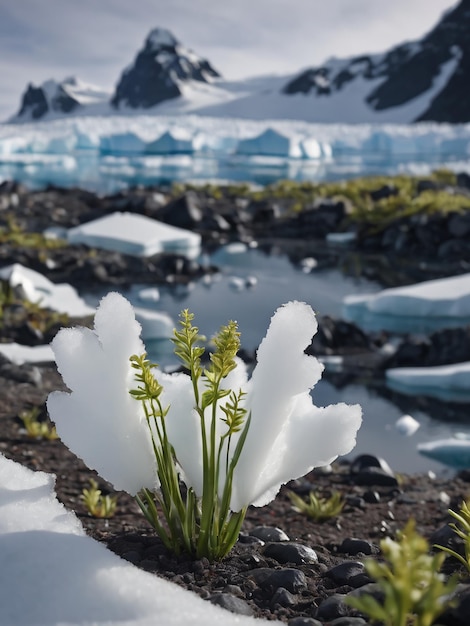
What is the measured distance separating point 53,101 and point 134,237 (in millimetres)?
167833

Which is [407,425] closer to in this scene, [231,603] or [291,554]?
[291,554]

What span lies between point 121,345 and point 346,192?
22259 mm

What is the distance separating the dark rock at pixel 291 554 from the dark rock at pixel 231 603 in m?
0.52

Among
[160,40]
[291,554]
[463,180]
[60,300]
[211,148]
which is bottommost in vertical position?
[60,300]

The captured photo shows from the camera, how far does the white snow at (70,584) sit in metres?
1.74

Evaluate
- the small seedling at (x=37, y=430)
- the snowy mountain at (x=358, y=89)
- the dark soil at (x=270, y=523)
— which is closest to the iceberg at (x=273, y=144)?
the dark soil at (x=270, y=523)

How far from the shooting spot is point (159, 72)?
537ft

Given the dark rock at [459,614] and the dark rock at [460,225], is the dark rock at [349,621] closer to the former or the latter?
the dark rock at [459,614]

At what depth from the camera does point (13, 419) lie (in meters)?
5.22

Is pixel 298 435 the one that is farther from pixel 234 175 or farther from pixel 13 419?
pixel 234 175

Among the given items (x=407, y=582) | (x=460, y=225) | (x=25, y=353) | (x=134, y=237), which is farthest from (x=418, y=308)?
(x=407, y=582)

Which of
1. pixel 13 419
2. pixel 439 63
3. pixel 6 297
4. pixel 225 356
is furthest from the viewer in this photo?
pixel 439 63

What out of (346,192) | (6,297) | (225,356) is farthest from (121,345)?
(346,192)

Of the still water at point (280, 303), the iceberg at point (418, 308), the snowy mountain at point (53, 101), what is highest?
the snowy mountain at point (53, 101)
